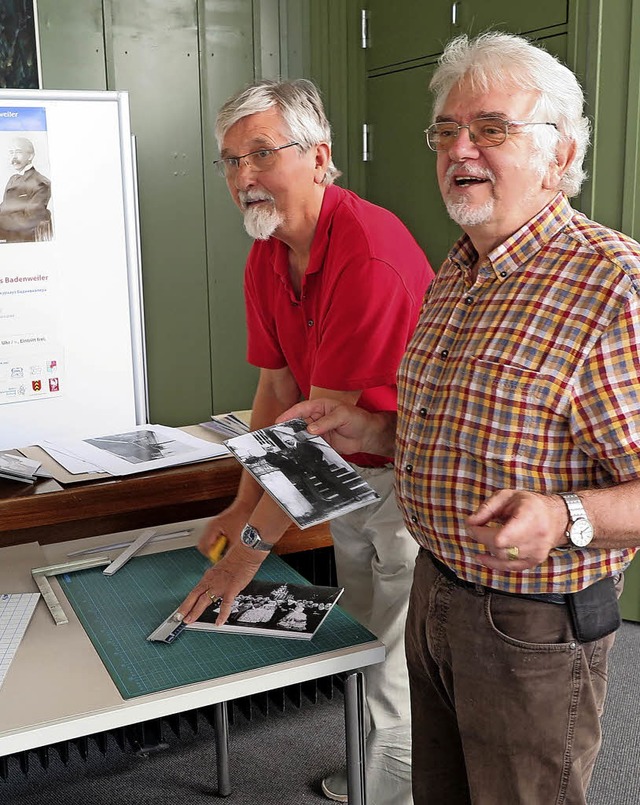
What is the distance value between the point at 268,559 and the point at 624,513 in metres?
0.95

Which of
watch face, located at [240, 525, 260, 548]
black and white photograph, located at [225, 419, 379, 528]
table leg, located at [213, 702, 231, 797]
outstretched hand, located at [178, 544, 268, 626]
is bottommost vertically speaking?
table leg, located at [213, 702, 231, 797]

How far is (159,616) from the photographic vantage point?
1644 millimetres

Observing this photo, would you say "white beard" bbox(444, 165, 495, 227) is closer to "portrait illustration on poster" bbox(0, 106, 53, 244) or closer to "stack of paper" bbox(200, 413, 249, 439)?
"stack of paper" bbox(200, 413, 249, 439)

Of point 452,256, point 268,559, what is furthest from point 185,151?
point 452,256

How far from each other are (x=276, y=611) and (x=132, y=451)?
0.80 meters

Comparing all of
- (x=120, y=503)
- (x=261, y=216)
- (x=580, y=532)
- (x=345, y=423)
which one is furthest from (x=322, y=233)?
(x=580, y=532)

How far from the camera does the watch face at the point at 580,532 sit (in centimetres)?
110

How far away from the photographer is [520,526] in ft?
3.45

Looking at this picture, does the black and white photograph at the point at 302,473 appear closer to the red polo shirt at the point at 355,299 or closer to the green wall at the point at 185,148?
the red polo shirt at the point at 355,299

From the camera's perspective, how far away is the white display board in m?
3.26

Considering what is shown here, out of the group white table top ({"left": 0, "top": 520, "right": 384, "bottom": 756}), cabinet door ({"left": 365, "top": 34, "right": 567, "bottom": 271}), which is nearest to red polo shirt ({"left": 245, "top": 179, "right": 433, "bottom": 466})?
white table top ({"left": 0, "top": 520, "right": 384, "bottom": 756})

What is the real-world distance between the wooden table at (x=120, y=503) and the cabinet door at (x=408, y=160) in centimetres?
179

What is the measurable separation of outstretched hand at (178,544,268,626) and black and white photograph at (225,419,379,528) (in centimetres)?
25

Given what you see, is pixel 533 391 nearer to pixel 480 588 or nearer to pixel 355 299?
pixel 480 588
